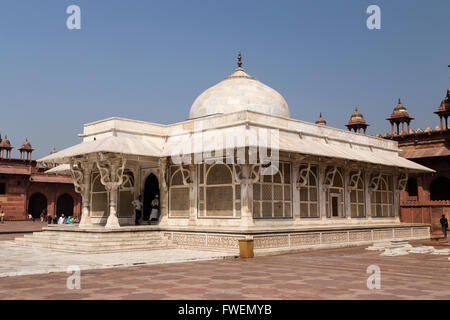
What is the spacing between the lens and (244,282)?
27.4 feet

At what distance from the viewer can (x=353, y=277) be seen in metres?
8.92

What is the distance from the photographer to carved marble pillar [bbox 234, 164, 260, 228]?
15266mm

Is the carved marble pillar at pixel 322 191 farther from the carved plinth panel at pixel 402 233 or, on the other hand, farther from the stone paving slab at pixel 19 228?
the stone paving slab at pixel 19 228

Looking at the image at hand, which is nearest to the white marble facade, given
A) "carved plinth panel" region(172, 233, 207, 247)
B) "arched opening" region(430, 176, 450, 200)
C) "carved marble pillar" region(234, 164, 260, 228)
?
"carved marble pillar" region(234, 164, 260, 228)

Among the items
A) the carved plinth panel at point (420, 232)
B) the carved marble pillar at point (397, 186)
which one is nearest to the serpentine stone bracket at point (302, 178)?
the carved marble pillar at point (397, 186)

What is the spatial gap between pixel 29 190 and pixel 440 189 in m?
37.3

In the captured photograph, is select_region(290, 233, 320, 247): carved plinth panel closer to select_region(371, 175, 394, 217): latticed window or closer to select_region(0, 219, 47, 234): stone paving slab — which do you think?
select_region(371, 175, 394, 217): latticed window

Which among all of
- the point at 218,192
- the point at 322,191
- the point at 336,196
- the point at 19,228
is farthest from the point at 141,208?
the point at 19,228

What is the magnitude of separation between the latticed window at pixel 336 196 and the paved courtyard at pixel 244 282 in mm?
7696

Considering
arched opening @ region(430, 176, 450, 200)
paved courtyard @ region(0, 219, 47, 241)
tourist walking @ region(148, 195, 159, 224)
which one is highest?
arched opening @ region(430, 176, 450, 200)

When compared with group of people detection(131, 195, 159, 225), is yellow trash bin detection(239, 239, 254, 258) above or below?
below

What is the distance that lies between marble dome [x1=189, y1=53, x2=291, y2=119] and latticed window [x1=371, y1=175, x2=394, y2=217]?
239 inches
